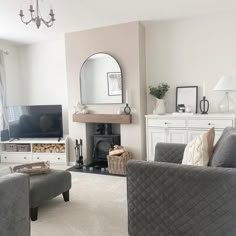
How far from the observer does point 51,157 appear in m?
4.86

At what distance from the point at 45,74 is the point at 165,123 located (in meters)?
2.99

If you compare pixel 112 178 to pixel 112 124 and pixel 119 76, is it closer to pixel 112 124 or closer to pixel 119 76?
pixel 112 124

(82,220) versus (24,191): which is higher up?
(24,191)

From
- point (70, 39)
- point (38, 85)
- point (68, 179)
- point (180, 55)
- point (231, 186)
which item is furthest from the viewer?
point (38, 85)

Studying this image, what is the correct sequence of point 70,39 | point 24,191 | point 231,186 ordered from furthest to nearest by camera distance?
point 70,39, point 24,191, point 231,186

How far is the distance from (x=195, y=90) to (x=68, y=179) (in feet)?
8.08

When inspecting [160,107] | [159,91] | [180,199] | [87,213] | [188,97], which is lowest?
[87,213]

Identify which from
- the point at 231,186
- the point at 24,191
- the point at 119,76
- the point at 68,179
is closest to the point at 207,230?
the point at 231,186

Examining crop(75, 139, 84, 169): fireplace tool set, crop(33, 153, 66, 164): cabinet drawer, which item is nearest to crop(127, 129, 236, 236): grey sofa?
crop(75, 139, 84, 169): fireplace tool set

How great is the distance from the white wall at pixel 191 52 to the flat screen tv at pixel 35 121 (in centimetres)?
182

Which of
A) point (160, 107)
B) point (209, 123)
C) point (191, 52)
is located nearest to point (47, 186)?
point (160, 107)

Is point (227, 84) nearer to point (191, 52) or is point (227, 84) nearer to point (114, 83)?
point (191, 52)

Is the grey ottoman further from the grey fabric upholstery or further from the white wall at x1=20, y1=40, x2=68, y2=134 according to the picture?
the white wall at x1=20, y1=40, x2=68, y2=134

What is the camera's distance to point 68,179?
10.0 feet
